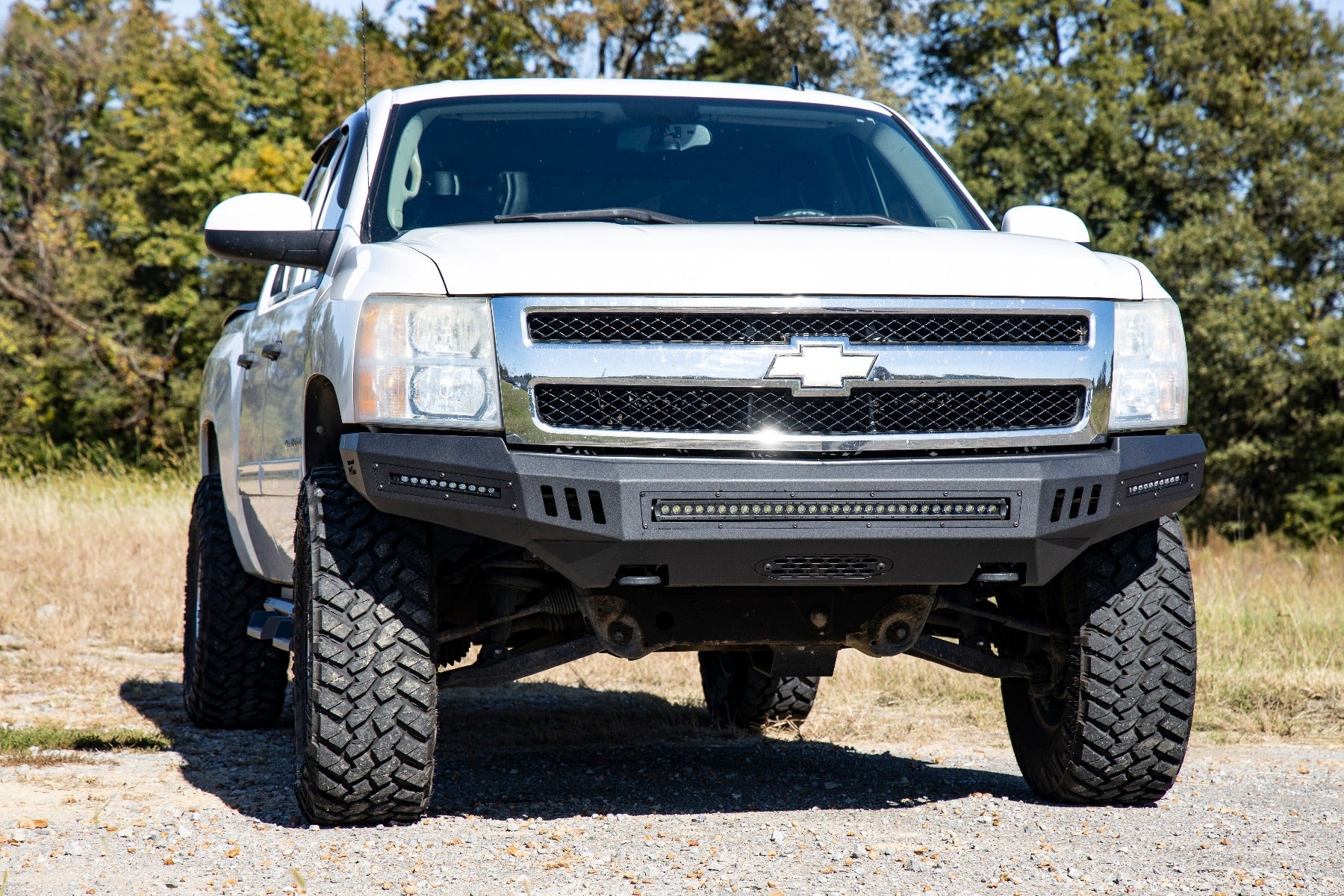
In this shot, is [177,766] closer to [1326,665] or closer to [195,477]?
[1326,665]

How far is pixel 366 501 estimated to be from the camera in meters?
3.97

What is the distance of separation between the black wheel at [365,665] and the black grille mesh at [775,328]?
0.74 metres

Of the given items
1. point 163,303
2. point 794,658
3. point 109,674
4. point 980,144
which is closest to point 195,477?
point 109,674

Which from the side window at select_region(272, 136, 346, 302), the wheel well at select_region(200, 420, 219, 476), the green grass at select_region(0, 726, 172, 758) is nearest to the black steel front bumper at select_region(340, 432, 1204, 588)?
the side window at select_region(272, 136, 346, 302)

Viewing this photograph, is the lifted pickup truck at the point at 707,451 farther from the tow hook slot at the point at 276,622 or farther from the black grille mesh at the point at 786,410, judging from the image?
the tow hook slot at the point at 276,622

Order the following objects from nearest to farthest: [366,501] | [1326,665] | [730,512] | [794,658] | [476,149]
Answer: [730,512] < [366,501] < [794,658] < [476,149] < [1326,665]

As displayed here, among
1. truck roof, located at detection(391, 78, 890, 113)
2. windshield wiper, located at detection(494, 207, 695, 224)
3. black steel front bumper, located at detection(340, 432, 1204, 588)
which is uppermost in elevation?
truck roof, located at detection(391, 78, 890, 113)

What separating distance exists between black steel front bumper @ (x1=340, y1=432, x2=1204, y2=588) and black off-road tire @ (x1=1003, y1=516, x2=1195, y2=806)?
0.50 m

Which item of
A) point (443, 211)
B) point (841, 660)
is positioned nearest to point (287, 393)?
point (443, 211)

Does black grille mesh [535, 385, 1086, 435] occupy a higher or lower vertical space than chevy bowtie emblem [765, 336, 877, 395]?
lower

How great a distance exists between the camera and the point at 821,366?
3.64 meters

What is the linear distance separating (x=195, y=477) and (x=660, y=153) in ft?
44.9

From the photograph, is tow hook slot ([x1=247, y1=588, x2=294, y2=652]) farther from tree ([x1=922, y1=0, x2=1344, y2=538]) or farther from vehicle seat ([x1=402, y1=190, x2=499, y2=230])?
tree ([x1=922, y1=0, x2=1344, y2=538])

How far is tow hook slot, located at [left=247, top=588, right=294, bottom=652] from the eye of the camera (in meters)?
4.78
